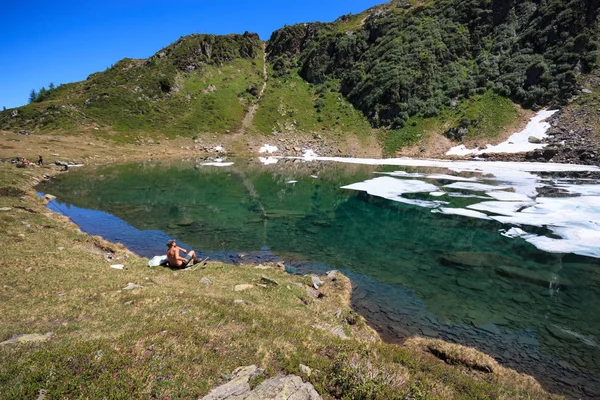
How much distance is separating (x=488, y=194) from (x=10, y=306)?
46654mm

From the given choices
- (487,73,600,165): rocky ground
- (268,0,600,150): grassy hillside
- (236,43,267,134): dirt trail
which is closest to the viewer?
(487,73,600,165): rocky ground

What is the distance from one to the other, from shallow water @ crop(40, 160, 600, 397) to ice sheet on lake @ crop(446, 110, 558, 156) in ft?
111

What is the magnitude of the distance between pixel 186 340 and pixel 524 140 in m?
102

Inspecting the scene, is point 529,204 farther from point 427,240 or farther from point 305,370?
point 305,370

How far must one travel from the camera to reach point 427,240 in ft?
84.3

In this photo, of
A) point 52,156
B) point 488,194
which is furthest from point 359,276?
point 52,156

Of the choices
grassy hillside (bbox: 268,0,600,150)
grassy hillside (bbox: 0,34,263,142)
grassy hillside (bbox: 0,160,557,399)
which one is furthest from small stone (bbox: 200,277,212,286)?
grassy hillside (bbox: 268,0,600,150)

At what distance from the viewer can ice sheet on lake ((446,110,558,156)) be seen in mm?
80575

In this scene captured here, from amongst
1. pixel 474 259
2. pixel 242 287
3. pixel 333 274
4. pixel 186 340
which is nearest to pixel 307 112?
pixel 474 259

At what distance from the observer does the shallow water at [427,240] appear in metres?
13.8

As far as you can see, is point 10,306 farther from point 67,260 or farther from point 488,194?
point 488,194

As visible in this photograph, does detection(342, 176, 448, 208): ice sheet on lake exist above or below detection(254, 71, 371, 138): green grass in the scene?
below

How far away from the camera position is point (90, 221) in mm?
28656

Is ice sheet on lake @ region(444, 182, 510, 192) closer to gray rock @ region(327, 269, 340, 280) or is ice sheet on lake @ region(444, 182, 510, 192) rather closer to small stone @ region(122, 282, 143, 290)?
gray rock @ region(327, 269, 340, 280)
